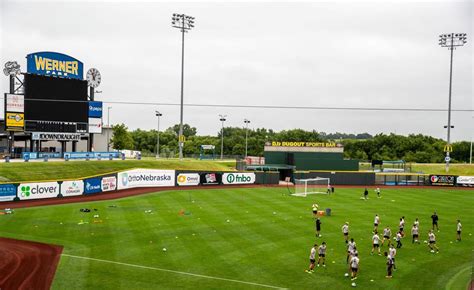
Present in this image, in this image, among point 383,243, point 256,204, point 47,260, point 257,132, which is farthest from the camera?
point 257,132

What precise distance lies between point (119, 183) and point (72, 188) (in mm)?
7674

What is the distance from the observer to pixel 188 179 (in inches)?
2482

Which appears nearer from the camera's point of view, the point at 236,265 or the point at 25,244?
the point at 236,265

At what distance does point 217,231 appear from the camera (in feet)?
106

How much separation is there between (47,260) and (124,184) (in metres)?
31.5

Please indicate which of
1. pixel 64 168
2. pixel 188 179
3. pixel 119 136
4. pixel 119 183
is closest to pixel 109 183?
pixel 119 183

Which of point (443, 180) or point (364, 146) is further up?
point (364, 146)

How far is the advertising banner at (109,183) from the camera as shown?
52.1 metres

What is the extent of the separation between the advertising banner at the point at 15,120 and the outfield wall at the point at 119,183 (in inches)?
581

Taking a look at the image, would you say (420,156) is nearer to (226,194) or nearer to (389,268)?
(226,194)

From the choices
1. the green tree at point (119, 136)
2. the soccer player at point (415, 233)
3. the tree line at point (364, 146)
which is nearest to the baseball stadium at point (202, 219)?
the soccer player at point (415, 233)

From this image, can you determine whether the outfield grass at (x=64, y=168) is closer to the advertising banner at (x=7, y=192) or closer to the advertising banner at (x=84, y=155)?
the advertising banner at (x=84, y=155)

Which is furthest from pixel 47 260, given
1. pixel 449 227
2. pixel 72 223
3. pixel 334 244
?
pixel 449 227

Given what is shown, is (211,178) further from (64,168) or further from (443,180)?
(443,180)
